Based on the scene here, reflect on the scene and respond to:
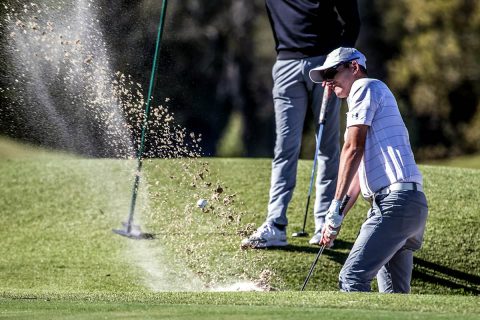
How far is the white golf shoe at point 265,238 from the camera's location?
9.30 metres

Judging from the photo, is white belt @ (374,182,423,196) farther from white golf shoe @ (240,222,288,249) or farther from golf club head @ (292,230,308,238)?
golf club head @ (292,230,308,238)

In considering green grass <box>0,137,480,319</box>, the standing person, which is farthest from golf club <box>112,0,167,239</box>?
the standing person

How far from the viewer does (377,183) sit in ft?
22.5

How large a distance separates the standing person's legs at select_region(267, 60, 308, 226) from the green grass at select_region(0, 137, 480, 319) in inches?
18.0

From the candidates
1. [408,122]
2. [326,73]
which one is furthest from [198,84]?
[326,73]

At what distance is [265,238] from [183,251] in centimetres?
91

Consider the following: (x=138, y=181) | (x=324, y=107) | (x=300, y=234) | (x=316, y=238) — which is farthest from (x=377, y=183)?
(x=138, y=181)

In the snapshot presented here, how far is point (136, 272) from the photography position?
934 cm

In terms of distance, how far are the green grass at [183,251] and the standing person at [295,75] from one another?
40 cm

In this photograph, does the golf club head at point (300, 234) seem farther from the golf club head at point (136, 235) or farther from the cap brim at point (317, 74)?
the cap brim at point (317, 74)

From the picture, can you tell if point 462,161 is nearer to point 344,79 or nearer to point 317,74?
point 317,74

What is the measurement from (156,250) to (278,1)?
2599 mm

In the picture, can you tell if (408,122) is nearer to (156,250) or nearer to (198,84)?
(198,84)

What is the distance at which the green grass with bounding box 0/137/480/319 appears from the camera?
20.5ft
